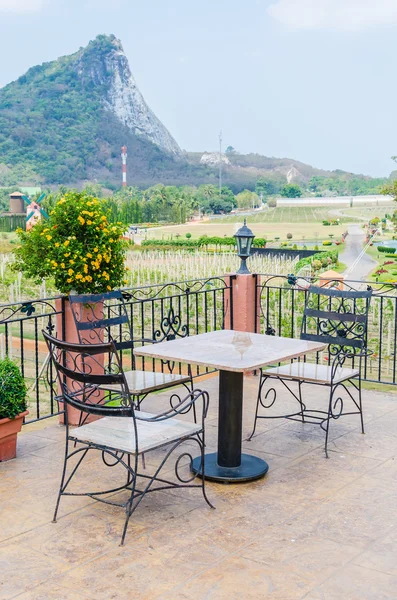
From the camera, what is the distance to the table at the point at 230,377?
411 cm

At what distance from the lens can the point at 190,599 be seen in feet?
9.27

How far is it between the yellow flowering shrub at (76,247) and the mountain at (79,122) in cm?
11570

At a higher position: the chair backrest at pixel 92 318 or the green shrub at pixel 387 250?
the chair backrest at pixel 92 318

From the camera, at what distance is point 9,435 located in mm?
4480

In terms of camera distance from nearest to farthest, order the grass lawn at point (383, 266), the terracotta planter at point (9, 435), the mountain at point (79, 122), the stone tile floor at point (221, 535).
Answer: the stone tile floor at point (221, 535), the terracotta planter at point (9, 435), the grass lawn at point (383, 266), the mountain at point (79, 122)

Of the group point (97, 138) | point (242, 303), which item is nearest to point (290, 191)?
point (97, 138)

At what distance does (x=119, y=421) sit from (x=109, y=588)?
1.10 m

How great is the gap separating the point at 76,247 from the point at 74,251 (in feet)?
0.16

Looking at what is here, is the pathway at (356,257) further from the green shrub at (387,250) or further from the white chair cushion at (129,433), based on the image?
the white chair cushion at (129,433)

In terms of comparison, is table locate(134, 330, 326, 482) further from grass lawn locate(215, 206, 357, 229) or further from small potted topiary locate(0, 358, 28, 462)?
grass lawn locate(215, 206, 357, 229)

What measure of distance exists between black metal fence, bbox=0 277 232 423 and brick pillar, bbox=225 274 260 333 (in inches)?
1.3

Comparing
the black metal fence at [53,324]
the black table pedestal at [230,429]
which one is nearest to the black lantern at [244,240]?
the black metal fence at [53,324]

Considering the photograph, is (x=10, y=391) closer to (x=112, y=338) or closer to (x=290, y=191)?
(x=112, y=338)

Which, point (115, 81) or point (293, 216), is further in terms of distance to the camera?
point (115, 81)
